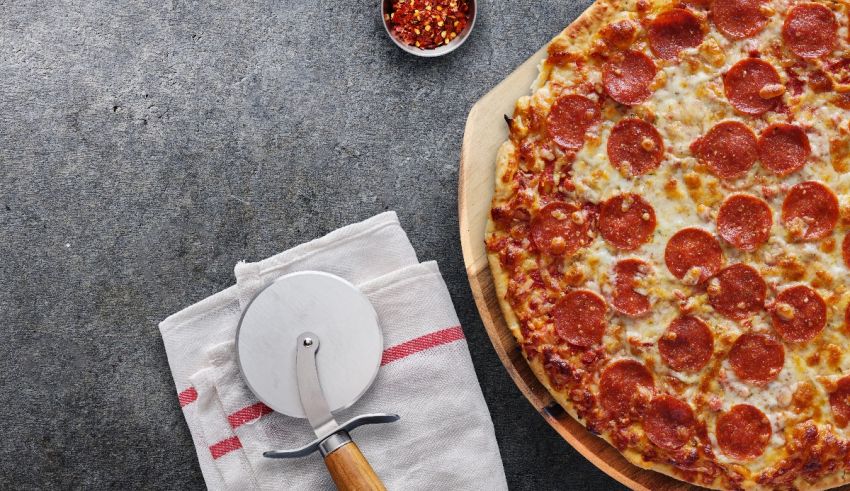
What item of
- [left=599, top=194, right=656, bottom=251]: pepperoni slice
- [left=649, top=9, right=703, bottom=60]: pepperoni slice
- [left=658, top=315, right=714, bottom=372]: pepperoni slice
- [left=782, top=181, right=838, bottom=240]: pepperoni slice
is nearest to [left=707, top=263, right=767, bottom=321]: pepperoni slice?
[left=658, top=315, right=714, bottom=372]: pepperoni slice

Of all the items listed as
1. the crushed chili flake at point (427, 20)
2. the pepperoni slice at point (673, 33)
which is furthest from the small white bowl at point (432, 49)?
the pepperoni slice at point (673, 33)

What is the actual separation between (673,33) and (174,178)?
239 centimetres

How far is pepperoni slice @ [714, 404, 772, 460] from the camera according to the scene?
10.2ft

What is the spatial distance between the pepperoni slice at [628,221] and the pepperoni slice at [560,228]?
0.33ft

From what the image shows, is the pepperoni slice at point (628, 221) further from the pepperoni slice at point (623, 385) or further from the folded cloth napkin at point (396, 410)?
the folded cloth napkin at point (396, 410)

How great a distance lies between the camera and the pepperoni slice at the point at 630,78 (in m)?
3.21

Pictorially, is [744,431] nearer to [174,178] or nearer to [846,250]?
[846,250]

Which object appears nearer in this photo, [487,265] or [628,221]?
[628,221]

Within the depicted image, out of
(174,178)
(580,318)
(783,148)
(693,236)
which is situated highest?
(783,148)

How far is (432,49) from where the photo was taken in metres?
3.69

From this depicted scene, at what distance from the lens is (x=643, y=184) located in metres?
3.20

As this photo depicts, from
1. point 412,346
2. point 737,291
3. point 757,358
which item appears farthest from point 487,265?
point 757,358

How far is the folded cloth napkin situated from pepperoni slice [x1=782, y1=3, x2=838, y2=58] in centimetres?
181

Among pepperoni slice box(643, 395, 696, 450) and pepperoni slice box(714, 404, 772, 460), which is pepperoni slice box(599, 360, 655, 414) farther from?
pepperoni slice box(714, 404, 772, 460)
